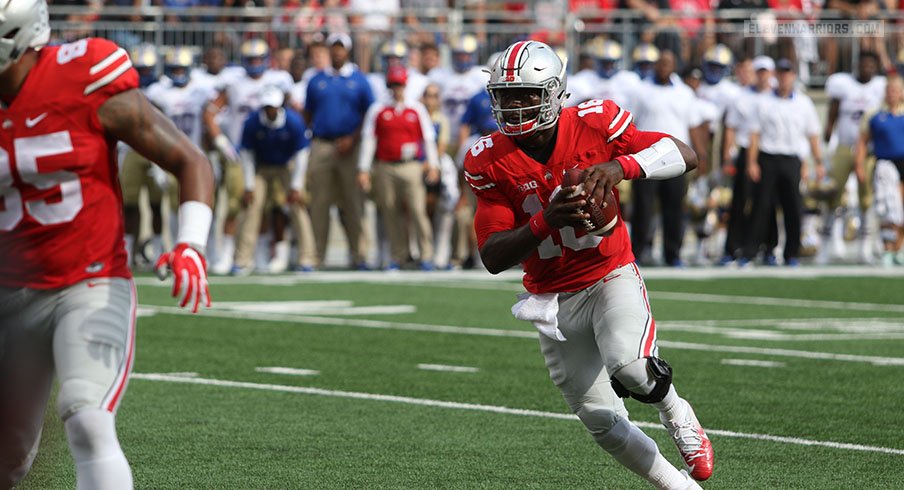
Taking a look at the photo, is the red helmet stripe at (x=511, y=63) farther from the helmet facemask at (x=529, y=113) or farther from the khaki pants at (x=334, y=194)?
the khaki pants at (x=334, y=194)

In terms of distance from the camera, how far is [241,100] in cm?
1653

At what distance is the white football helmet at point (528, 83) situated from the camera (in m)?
5.60

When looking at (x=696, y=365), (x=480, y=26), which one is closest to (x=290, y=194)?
(x=480, y=26)

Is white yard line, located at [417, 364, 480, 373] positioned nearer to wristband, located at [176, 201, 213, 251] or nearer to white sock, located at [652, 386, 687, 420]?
white sock, located at [652, 386, 687, 420]

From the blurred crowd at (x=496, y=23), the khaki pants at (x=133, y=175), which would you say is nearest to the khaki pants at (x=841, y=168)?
the blurred crowd at (x=496, y=23)

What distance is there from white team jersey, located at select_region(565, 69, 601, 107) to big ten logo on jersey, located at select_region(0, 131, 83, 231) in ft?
40.2

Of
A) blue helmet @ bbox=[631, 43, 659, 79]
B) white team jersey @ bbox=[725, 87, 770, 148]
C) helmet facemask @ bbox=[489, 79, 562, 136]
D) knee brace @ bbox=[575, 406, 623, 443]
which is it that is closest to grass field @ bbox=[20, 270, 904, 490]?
knee brace @ bbox=[575, 406, 623, 443]

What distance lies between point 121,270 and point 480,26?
50.9ft

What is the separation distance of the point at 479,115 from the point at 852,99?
4.45 meters

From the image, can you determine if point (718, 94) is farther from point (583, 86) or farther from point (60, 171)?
point (60, 171)

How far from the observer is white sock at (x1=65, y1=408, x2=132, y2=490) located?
4.26 metres

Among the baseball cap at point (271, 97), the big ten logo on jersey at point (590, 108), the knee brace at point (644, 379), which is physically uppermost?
the big ten logo on jersey at point (590, 108)

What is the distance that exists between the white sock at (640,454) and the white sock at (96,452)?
1.85 metres

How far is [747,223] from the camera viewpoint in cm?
1734
